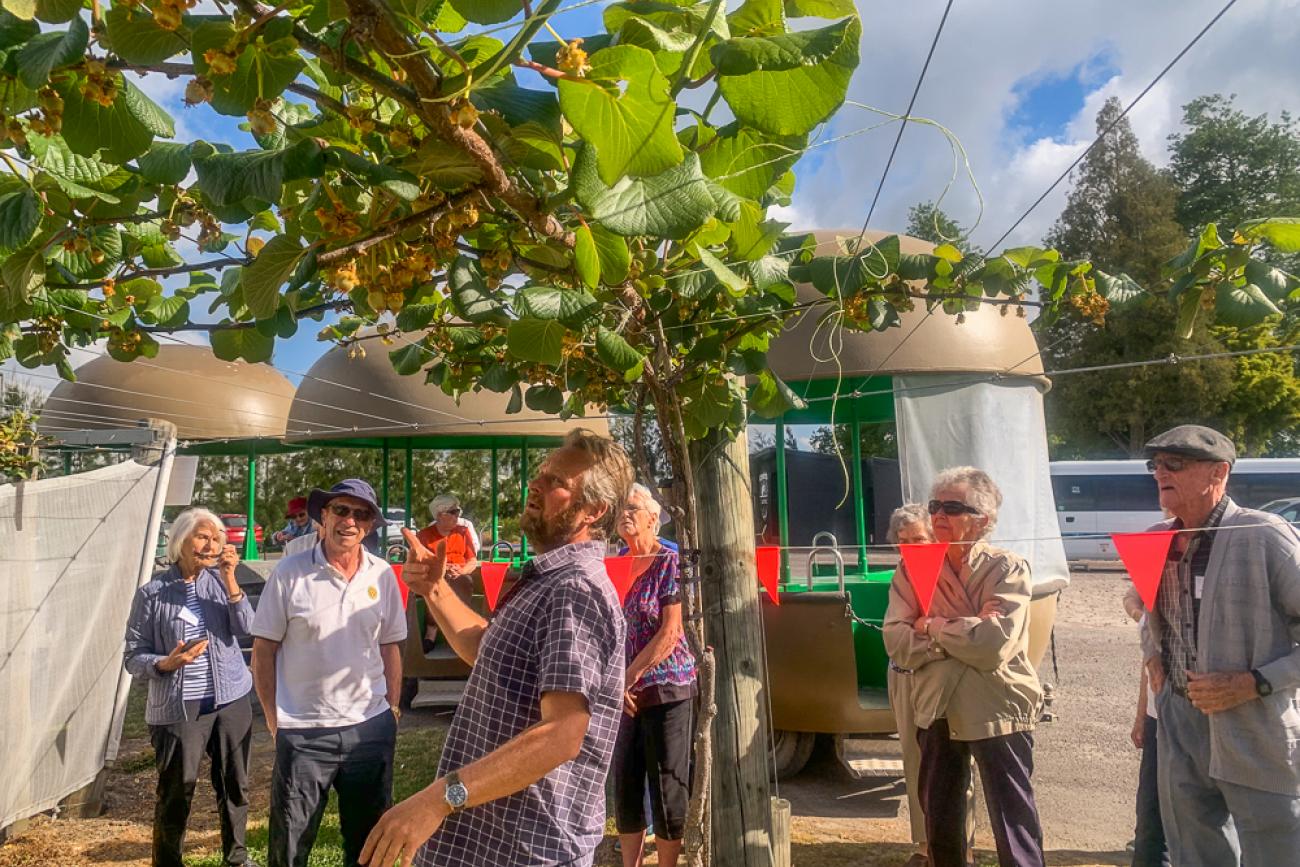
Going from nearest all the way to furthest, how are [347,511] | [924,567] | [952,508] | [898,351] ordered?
[347,511]
[952,508]
[924,567]
[898,351]

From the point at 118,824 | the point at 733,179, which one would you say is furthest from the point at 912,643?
the point at 118,824

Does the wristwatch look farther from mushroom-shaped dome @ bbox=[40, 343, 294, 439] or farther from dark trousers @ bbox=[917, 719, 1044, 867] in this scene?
mushroom-shaped dome @ bbox=[40, 343, 294, 439]

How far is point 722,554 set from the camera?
3.27 meters

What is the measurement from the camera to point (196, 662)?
4262 millimetres

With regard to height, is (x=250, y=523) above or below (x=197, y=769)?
above

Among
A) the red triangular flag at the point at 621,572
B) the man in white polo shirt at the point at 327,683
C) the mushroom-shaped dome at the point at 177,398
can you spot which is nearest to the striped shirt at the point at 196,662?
the man in white polo shirt at the point at 327,683

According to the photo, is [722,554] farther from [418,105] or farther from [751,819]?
[418,105]

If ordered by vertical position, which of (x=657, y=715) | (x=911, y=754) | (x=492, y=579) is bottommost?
(x=911, y=754)

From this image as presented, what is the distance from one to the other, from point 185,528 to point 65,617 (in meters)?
1.26

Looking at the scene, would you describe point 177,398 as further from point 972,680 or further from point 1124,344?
point 1124,344

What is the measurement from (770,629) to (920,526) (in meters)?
1.47

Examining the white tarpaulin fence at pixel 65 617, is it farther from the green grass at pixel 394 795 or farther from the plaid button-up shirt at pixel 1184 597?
the plaid button-up shirt at pixel 1184 597

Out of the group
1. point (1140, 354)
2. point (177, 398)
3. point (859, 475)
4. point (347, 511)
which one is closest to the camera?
point (347, 511)

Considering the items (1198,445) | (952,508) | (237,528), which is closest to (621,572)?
(952,508)
